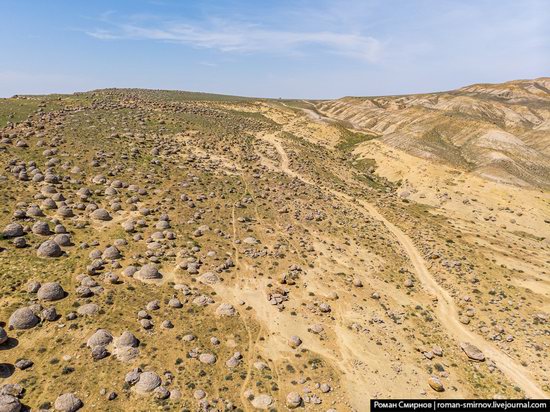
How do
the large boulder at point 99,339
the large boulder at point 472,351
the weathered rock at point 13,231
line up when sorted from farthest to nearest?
the weathered rock at point 13,231, the large boulder at point 472,351, the large boulder at point 99,339

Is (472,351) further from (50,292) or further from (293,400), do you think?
(50,292)

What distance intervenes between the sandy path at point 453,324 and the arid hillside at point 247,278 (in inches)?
11.5

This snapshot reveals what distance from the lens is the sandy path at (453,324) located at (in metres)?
40.2

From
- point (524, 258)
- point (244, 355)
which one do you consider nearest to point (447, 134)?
point (524, 258)

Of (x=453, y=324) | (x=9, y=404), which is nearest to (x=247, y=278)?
(x=9, y=404)

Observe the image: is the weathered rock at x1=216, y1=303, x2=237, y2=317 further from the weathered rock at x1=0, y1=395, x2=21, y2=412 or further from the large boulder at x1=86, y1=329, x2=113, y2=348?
the weathered rock at x1=0, y1=395, x2=21, y2=412

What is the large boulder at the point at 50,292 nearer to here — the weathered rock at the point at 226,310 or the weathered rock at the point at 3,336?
the weathered rock at the point at 3,336

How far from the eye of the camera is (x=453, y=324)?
50.2 meters

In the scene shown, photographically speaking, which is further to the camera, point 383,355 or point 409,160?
point 409,160

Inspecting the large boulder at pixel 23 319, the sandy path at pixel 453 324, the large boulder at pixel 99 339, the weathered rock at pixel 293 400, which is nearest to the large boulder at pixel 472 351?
the sandy path at pixel 453 324

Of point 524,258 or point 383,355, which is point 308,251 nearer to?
point 383,355

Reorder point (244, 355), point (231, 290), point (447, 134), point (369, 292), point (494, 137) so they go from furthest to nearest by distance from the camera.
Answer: point (447, 134) < point (494, 137) < point (369, 292) < point (231, 290) < point (244, 355)

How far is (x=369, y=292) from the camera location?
5506cm

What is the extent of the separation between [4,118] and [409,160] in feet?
454
